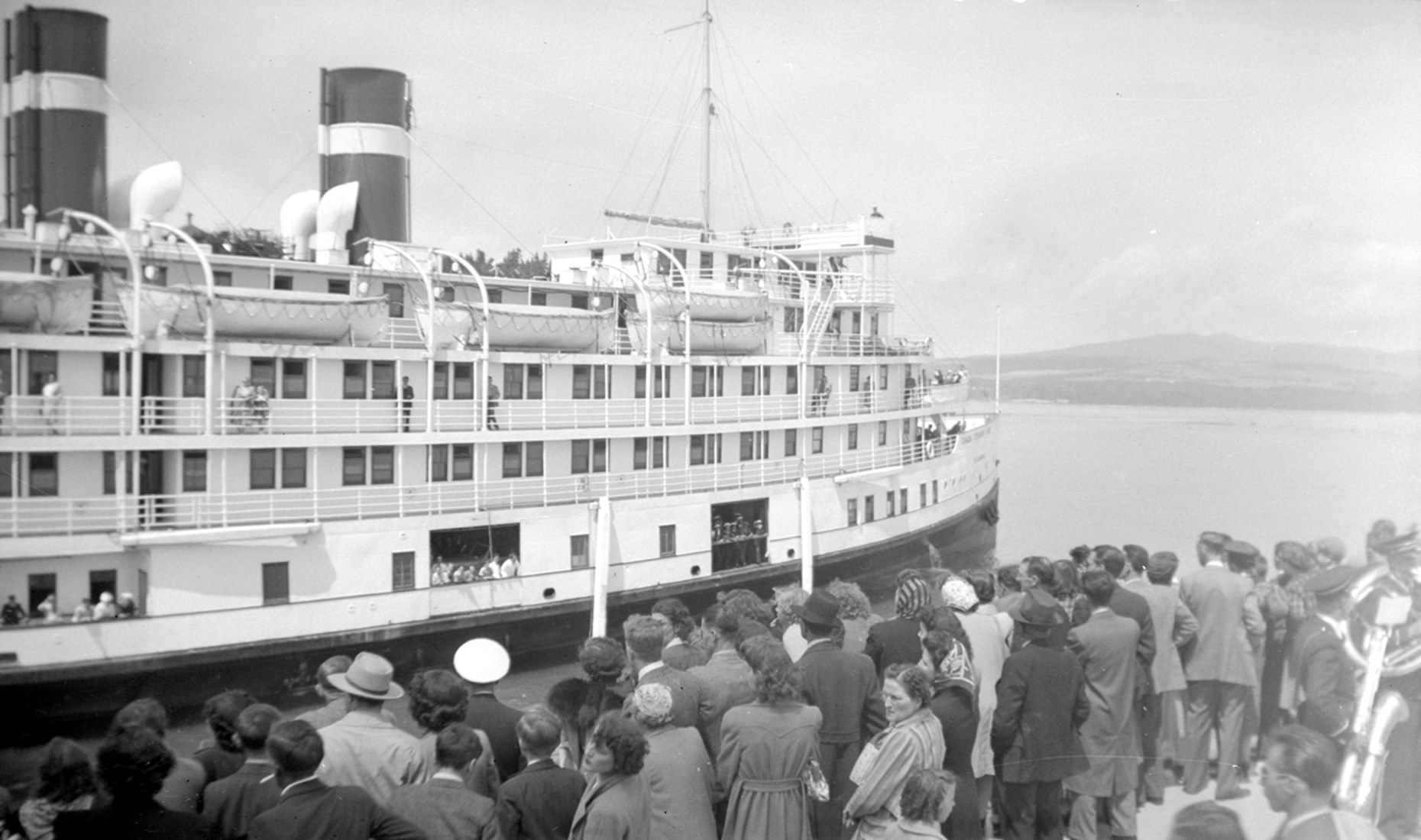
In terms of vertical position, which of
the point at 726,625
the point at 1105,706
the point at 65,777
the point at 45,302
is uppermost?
the point at 45,302

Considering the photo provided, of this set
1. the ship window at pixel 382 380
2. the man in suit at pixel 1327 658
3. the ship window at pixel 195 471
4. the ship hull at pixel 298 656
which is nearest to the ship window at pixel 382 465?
the ship window at pixel 382 380

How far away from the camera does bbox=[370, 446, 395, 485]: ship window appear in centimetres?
1237

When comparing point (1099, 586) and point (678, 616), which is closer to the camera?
point (1099, 586)

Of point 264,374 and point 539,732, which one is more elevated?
point 264,374

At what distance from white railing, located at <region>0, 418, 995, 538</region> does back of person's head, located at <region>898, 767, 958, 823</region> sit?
8605 millimetres

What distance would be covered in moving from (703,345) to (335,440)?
631cm

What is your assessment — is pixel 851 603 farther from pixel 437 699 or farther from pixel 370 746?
pixel 370 746

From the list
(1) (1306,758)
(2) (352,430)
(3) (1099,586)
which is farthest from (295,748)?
(2) (352,430)

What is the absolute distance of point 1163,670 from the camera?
5609 millimetres

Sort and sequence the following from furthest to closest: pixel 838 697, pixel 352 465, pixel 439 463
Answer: pixel 439 463 → pixel 352 465 → pixel 838 697

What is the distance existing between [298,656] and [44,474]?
331 centimetres

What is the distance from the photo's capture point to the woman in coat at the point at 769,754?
3918 millimetres

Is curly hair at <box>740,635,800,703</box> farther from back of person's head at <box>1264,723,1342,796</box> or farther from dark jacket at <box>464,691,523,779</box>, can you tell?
back of person's head at <box>1264,723,1342,796</box>

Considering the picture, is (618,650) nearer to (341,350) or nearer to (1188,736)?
(1188,736)
